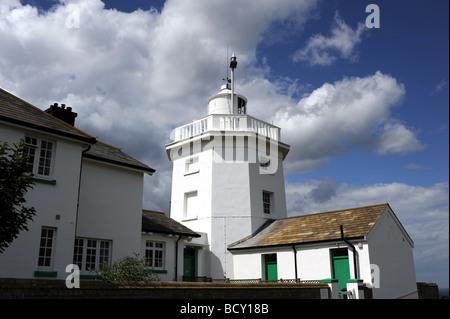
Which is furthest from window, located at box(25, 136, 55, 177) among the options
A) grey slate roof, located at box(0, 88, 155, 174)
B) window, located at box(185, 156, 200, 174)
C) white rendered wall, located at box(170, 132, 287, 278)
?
window, located at box(185, 156, 200, 174)

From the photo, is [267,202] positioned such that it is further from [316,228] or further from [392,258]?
[392,258]

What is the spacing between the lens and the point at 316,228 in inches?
818

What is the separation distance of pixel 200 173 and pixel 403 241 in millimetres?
11980

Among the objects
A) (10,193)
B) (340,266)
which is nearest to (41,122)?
(10,193)

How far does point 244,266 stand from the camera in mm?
22344

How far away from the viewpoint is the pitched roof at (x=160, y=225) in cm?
1925

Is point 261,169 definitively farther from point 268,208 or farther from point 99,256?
point 99,256

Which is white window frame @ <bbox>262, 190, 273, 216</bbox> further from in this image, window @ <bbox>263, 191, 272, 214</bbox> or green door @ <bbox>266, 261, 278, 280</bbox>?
green door @ <bbox>266, 261, 278, 280</bbox>

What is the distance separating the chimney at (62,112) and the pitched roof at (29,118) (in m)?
2.54

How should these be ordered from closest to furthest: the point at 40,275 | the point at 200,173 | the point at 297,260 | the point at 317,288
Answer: the point at 40,275 → the point at 317,288 → the point at 297,260 → the point at 200,173

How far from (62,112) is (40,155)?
4841mm

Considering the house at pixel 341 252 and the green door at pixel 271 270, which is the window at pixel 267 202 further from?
the green door at pixel 271 270
